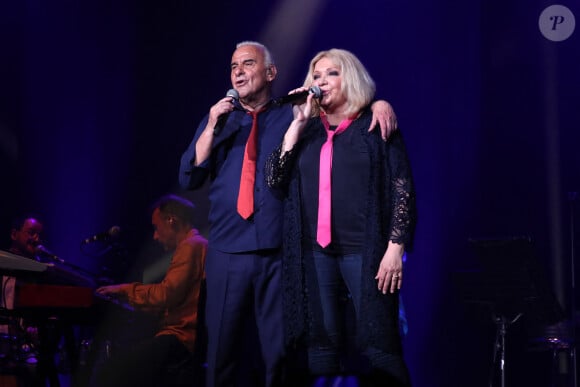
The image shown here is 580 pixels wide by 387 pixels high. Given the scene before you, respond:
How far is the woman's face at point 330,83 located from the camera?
9.62ft

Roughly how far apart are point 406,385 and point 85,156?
3.94 m

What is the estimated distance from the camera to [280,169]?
9.51 feet

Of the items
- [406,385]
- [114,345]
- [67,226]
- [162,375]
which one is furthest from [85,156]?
[406,385]

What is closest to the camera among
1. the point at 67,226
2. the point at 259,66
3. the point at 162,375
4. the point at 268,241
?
the point at 268,241

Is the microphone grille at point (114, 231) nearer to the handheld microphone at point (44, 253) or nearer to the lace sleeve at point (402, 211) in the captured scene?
the handheld microphone at point (44, 253)

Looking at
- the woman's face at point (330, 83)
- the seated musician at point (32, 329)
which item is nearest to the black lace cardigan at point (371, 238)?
the woman's face at point (330, 83)

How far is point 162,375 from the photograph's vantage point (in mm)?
3881

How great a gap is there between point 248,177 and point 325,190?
1.10ft

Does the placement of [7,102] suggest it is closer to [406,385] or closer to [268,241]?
[268,241]

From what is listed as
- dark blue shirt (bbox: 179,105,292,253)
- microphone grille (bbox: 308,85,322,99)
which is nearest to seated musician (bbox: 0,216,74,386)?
dark blue shirt (bbox: 179,105,292,253)

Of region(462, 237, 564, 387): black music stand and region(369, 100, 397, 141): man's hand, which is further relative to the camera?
region(462, 237, 564, 387): black music stand

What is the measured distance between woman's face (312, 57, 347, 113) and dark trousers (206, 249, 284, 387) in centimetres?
62

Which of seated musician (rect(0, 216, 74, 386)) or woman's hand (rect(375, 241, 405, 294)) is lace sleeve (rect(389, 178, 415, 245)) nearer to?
woman's hand (rect(375, 241, 405, 294))

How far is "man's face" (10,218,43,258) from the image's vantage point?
5.70m
